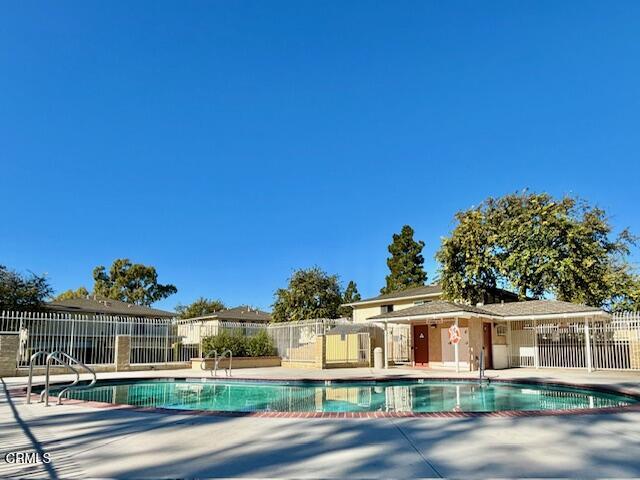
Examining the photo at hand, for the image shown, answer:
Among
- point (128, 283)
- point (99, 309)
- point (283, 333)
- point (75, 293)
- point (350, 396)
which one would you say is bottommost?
point (350, 396)

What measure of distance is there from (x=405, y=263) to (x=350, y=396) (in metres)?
36.8

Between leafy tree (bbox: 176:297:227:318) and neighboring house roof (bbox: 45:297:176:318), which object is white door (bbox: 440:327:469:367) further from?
leafy tree (bbox: 176:297:227:318)

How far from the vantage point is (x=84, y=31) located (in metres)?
16.3

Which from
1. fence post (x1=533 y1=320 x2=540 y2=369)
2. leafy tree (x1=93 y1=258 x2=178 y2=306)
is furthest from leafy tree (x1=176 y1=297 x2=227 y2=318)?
fence post (x1=533 y1=320 x2=540 y2=369)

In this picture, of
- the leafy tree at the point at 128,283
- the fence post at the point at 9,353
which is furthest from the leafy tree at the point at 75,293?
the fence post at the point at 9,353

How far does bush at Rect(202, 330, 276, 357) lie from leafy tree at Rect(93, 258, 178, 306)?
4128 cm

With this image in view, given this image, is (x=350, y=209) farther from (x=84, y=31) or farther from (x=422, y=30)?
(x=84, y=31)

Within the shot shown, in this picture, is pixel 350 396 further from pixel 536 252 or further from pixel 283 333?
pixel 536 252

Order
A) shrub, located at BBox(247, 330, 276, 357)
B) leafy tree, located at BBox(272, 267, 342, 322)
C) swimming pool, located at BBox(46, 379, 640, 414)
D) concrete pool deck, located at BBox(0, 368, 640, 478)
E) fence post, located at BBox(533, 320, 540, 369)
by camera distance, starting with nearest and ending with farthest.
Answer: concrete pool deck, located at BBox(0, 368, 640, 478)
swimming pool, located at BBox(46, 379, 640, 414)
fence post, located at BBox(533, 320, 540, 369)
shrub, located at BBox(247, 330, 276, 357)
leafy tree, located at BBox(272, 267, 342, 322)

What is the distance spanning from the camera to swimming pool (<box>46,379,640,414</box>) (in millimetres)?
10383

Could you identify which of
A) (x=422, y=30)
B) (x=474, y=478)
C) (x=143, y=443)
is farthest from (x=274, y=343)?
(x=474, y=478)

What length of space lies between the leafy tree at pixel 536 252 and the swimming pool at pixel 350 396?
1489 centimetres

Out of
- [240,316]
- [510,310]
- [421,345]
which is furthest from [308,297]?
[510,310]

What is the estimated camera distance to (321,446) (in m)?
5.40
